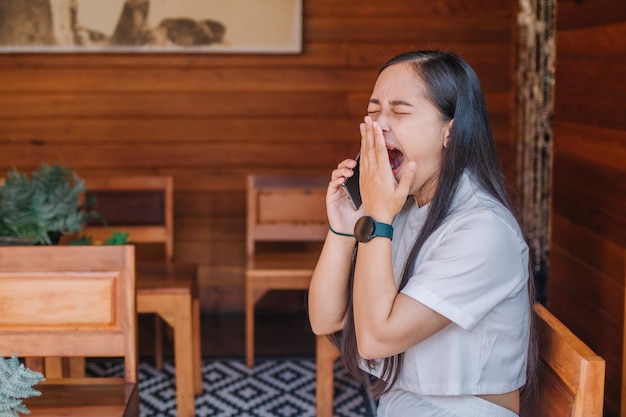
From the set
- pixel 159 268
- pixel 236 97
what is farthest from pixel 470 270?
pixel 236 97

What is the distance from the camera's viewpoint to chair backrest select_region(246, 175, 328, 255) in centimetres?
369

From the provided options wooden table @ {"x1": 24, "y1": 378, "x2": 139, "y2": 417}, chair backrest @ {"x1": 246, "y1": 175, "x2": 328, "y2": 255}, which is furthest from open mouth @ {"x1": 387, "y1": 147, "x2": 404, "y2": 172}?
chair backrest @ {"x1": 246, "y1": 175, "x2": 328, "y2": 255}

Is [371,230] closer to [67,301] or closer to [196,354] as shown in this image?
[67,301]

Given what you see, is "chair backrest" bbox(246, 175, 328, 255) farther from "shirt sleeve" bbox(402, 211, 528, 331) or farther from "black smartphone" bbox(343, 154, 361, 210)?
"shirt sleeve" bbox(402, 211, 528, 331)

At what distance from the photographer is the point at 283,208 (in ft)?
12.2

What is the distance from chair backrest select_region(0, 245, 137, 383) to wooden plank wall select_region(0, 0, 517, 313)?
2.28 meters

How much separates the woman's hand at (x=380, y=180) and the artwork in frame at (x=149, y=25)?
2.73 meters

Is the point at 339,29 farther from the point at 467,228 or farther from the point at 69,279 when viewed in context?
the point at 467,228

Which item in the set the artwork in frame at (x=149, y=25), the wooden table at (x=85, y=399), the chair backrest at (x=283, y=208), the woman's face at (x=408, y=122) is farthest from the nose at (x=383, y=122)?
the artwork in frame at (x=149, y=25)

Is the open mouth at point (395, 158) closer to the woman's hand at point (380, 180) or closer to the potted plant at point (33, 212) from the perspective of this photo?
the woman's hand at point (380, 180)

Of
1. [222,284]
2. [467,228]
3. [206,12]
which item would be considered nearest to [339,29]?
[206,12]

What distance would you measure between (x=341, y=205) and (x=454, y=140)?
0.27m

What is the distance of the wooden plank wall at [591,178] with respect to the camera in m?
2.63

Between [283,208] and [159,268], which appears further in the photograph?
[283,208]
